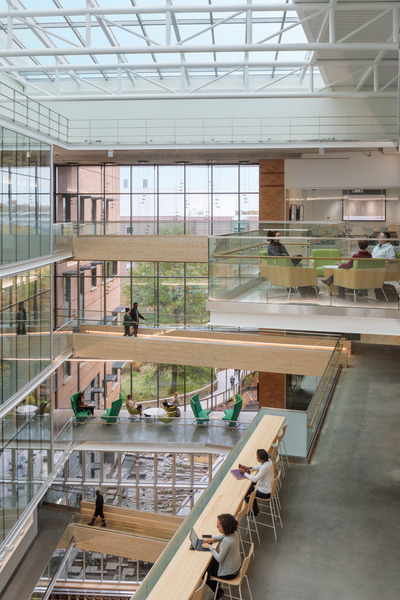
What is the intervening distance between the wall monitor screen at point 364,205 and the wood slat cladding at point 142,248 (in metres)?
7.32

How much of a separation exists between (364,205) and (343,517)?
66.5 ft

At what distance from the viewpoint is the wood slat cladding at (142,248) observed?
1029 inches

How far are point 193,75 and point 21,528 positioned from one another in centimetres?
1980

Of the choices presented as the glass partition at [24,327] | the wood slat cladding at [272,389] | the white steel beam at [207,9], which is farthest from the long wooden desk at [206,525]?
the wood slat cladding at [272,389]

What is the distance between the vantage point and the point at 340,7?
1580 centimetres

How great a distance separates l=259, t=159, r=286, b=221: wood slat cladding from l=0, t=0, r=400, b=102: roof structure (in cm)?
339

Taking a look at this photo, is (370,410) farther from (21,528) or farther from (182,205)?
(182,205)

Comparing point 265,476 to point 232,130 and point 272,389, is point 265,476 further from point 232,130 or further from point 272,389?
point 232,130

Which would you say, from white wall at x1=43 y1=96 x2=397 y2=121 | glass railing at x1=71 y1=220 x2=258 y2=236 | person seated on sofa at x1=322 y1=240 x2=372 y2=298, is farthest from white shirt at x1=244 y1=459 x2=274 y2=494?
white wall at x1=43 y1=96 x2=397 y2=121

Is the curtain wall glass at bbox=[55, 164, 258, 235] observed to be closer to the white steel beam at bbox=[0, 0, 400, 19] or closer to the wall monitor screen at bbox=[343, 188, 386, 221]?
the wall monitor screen at bbox=[343, 188, 386, 221]

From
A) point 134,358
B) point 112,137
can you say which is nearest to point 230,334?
point 134,358

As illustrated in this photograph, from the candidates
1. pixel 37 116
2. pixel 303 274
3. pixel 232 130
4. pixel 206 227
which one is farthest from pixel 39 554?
pixel 232 130

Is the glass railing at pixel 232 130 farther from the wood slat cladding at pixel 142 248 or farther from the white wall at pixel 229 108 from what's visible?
the wood slat cladding at pixel 142 248

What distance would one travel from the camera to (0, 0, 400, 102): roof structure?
16.3m
